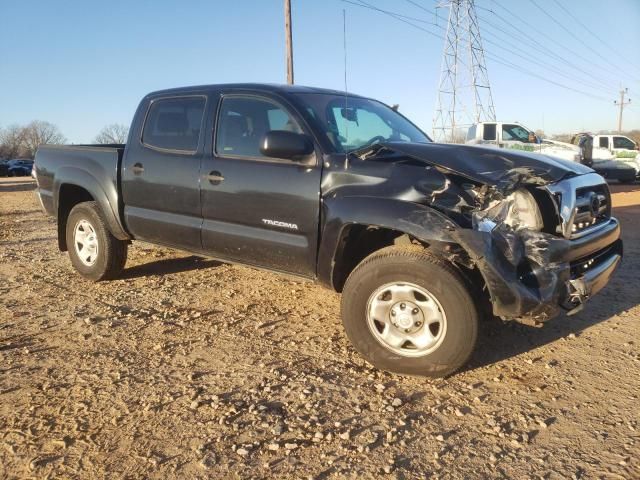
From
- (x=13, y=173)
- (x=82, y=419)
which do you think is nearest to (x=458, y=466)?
(x=82, y=419)

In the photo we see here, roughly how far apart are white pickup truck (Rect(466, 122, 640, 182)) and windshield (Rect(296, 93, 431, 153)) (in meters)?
10.8

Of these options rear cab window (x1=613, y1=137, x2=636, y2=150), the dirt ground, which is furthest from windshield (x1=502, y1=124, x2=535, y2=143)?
the dirt ground

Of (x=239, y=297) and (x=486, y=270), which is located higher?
(x=486, y=270)

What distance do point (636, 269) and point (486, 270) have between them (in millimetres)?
3984

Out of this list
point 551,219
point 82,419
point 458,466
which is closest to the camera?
point 458,466

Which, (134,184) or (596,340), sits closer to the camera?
(596,340)

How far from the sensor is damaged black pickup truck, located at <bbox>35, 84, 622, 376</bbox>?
3057mm

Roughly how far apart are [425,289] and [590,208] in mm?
1390

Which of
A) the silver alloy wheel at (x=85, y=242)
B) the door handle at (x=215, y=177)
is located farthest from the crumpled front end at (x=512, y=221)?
the silver alloy wheel at (x=85, y=242)

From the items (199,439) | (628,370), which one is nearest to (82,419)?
(199,439)

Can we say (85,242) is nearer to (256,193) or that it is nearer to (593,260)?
(256,193)

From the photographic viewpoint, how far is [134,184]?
4.75 metres

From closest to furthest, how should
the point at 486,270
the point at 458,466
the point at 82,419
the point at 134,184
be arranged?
the point at 458,466, the point at 82,419, the point at 486,270, the point at 134,184

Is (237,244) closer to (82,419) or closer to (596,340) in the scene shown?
(82,419)
